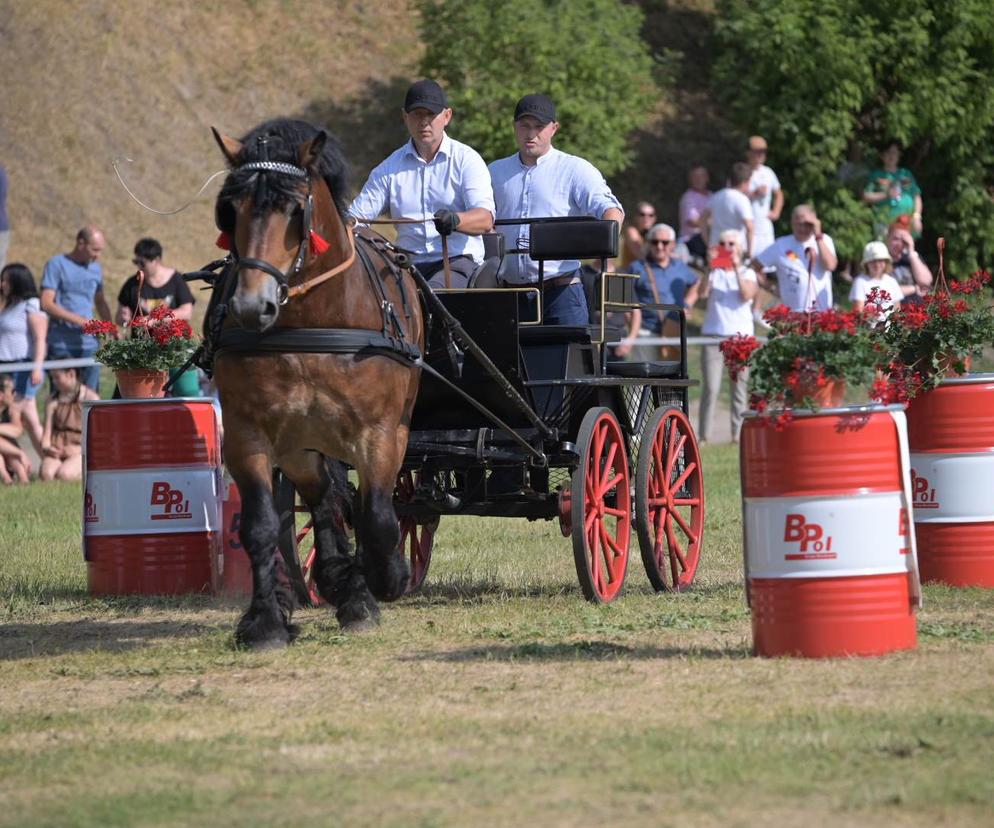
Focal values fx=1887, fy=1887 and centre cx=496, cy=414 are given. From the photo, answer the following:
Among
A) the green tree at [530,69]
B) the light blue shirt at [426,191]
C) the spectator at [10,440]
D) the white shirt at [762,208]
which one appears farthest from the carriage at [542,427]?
the green tree at [530,69]

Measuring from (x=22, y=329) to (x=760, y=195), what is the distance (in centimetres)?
935

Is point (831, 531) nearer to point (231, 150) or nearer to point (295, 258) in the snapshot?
point (295, 258)

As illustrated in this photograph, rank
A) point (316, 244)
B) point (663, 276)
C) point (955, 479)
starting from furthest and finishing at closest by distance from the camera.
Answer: point (663, 276)
point (955, 479)
point (316, 244)

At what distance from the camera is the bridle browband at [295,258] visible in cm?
730

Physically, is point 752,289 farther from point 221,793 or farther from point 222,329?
point 221,793

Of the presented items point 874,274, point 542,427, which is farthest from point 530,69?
point 542,427

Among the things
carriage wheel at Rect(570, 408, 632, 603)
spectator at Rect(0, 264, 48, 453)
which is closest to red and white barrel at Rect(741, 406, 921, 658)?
carriage wheel at Rect(570, 408, 632, 603)

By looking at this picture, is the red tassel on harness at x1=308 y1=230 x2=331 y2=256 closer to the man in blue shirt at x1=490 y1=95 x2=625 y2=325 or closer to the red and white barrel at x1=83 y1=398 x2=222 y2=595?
the man in blue shirt at x1=490 y1=95 x2=625 y2=325

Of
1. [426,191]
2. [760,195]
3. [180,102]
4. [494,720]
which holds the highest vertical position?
[180,102]

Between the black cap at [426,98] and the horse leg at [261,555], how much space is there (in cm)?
230

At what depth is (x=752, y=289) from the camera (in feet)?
60.7

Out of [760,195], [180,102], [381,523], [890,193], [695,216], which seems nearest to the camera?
[381,523]

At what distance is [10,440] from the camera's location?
54.6ft

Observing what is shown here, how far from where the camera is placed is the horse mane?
742cm
